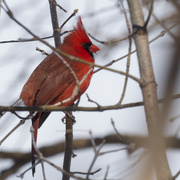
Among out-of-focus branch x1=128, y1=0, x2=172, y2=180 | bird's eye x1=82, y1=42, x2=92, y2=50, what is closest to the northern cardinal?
bird's eye x1=82, y1=42, x2=92, y2=50

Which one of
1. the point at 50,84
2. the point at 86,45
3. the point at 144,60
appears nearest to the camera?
the point at 144,60

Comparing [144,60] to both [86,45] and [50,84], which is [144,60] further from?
[86,45]

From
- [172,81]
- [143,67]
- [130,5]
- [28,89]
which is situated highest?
[28,89]

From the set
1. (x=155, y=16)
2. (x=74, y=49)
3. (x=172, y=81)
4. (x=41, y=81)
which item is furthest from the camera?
(x=74, y=49)

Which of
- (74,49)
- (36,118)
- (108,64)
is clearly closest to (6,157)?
(36,118)

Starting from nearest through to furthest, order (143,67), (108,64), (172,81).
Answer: (172,81) → (143,67) → (108,64)

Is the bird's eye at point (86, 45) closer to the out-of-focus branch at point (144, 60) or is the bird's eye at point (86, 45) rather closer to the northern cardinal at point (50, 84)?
the northern cardinal at point (50, 84)

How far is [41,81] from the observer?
317 centimetres

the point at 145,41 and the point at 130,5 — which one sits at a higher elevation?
the point at 130,5

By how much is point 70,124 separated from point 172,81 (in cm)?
228

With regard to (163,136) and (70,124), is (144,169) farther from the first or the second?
(70,124)

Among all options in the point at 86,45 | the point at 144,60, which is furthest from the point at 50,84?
the point at 144,60

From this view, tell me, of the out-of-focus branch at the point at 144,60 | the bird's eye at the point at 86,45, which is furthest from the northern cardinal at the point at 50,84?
the out-of-focus branch at the point at 144,60

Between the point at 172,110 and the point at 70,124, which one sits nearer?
the point at 172,110
